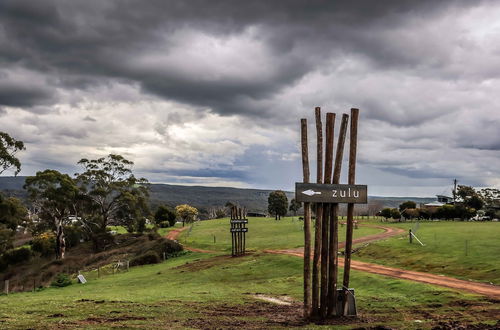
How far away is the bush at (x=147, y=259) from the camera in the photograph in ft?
163

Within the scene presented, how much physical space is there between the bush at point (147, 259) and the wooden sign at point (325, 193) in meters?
39.7

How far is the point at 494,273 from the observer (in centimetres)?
2655

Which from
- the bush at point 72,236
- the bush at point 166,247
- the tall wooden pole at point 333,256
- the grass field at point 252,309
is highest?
the tall wooden pole at point 333,256

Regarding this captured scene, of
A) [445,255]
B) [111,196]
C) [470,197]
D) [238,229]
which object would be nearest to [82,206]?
[111,196]

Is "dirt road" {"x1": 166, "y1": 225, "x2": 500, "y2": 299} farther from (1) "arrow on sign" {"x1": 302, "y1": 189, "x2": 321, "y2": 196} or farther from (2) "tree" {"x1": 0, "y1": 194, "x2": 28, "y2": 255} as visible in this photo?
(2) "tree" {"x1": 0, "y1": 194, "x2": 28, "y2": 255}

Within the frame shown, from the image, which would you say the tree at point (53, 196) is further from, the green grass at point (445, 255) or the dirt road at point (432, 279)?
the dirt road at point (432, 279)

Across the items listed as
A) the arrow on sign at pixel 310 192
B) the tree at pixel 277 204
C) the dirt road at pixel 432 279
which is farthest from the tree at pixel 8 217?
the tree at pixel 277 204

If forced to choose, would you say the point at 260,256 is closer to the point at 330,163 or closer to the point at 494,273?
the point at 494,273

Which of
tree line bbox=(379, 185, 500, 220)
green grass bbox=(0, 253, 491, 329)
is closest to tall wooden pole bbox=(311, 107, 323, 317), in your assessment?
green grass bbox=(0, 253, 491, 329)

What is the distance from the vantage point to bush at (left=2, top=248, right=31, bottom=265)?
67312 mm

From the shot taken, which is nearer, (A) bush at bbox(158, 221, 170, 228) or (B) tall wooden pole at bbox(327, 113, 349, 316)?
(B) tall wooden pole at bbox(327, 113, 349, 316)

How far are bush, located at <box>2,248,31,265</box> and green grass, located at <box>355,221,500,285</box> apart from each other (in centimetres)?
5591

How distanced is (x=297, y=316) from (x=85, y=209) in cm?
6810

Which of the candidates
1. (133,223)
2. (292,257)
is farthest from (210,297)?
(133,223)
